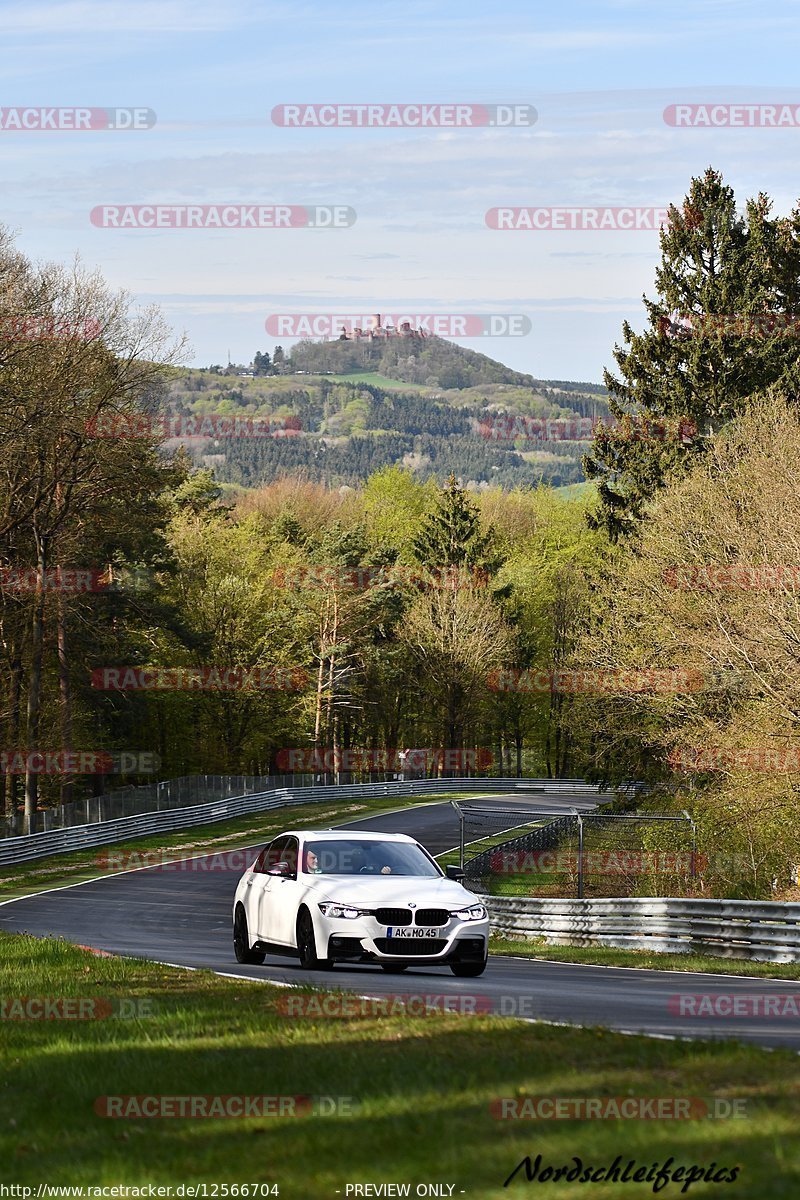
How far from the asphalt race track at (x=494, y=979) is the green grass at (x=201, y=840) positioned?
5191 mm

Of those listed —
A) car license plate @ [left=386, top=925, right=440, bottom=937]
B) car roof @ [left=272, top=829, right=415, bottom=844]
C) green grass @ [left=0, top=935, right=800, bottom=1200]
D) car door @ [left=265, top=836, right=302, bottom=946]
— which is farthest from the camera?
car roof @ [left=272, top=829, right=415, bottom=844]

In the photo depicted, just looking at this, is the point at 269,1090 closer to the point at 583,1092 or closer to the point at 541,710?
the point at 583,1092

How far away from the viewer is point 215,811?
6494 cm

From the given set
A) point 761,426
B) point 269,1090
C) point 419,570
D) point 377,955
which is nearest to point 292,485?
point 419,570

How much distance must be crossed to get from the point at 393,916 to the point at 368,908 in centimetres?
28

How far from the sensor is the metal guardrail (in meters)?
21.9

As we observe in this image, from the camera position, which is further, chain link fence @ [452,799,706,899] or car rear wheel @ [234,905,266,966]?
chain link fence @ [452,799,706,899]

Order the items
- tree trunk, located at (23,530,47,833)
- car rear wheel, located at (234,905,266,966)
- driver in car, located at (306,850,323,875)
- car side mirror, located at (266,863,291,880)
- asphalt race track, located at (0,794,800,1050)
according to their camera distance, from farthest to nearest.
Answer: tree trunk, located at (23,530,47,833) → car rear wheel, located at (234,905,266,966) → car side mirror, located at (266,863,291,880) → driver in car, located at (306,850,323,875) → asphalt race track, located at (0,794,800,1050)

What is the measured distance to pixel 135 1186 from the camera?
263 inches

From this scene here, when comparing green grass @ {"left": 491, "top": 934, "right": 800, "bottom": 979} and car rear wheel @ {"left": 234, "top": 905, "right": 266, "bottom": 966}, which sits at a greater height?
car rear wheel @ {"left": 234, "top": 905, "right": 266, "bottom": 966}

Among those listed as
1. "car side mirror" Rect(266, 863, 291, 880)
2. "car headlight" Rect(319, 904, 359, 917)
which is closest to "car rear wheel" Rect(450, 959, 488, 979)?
"car headlight" Rect(319, 904, 359, 917)

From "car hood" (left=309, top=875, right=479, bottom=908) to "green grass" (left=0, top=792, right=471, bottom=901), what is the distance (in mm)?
21772

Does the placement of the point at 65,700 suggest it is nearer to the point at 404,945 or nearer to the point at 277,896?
the point at 277,896

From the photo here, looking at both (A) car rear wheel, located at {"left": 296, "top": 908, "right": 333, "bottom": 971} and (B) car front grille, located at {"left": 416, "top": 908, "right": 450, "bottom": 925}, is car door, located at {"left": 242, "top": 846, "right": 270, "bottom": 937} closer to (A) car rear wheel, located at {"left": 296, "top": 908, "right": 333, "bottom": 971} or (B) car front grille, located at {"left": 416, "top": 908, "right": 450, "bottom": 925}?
(A) car rear wheel, located at {"left": 296, "top": 908, "right": 333, "bottom": 971}
